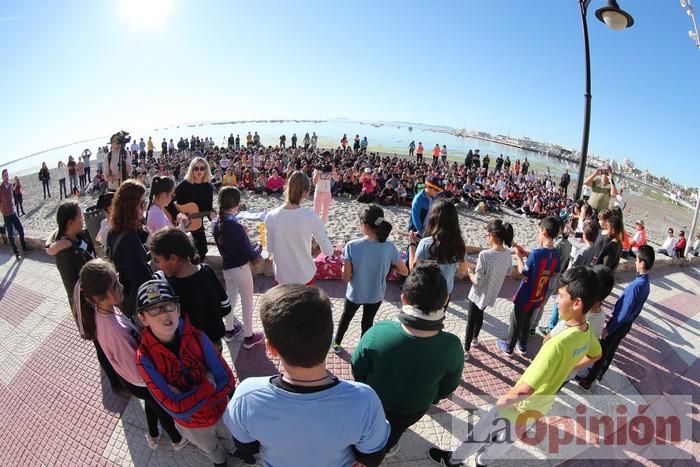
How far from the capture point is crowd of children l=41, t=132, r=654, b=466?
1.42 meters

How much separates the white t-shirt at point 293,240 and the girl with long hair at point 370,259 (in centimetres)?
35

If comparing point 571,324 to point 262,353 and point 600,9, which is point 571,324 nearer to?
point 262,353

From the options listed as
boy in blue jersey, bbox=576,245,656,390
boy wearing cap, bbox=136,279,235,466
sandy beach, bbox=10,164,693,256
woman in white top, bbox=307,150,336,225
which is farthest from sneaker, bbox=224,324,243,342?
sandy beach, bbox=10,164,693,256

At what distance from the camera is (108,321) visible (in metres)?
2.34

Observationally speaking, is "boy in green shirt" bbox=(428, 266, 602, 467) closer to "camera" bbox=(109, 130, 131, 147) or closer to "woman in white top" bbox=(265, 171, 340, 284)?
"woman in white top" bbox=(265, 171, 340, 284)

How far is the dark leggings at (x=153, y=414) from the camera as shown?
2506 millimetres

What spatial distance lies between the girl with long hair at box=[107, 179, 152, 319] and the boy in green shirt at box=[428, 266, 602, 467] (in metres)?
2.80

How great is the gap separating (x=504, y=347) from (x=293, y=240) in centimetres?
283

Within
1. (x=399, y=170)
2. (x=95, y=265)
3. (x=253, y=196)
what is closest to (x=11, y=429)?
(x=95, y=265)

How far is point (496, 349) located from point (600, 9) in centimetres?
458

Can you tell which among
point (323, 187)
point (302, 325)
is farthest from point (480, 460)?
point (323, 187)

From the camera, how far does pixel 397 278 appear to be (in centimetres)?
554

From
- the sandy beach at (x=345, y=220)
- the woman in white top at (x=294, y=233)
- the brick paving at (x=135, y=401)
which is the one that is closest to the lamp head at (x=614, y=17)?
the brick paving at (x=135, y=401)

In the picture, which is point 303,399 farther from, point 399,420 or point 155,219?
point 155,219
